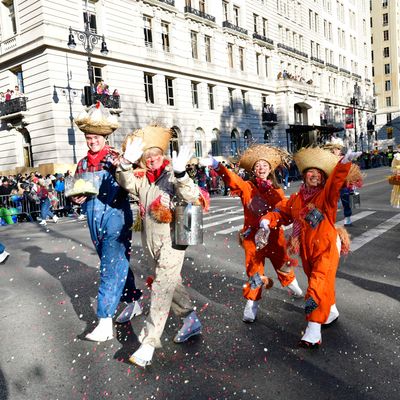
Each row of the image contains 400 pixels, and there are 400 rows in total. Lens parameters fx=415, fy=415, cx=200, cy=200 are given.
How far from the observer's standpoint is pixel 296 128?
40125mm

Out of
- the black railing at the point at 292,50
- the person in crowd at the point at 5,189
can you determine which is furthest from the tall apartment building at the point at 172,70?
the person in crowd at the point at 5,189

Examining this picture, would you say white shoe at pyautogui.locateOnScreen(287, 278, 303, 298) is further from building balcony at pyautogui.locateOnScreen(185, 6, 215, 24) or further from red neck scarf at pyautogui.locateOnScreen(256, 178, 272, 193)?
building balcony at pyautogui.locateOnScreen(185, 6, 215, 24)

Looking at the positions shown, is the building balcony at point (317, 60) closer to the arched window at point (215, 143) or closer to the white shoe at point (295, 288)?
the arched window at point (215, 143)

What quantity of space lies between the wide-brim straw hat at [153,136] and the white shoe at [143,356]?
1.67 m

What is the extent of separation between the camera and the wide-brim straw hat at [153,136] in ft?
11.8

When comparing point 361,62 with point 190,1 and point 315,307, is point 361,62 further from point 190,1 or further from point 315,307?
point 315,307

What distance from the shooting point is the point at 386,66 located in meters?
76.9

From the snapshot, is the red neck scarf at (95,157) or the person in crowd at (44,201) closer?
the red neck scarf at (95,157)

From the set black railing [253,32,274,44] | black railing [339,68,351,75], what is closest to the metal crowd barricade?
black railing [253,32,274,44]

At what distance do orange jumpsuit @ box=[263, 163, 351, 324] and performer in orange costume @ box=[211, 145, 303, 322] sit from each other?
0.47 m

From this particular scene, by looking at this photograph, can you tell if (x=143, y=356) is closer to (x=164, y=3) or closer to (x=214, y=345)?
(x=214, y=345)

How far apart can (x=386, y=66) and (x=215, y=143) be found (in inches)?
2298

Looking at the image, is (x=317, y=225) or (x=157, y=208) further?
(x=317, y=225)

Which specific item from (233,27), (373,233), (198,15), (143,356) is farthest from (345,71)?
(143,356)
